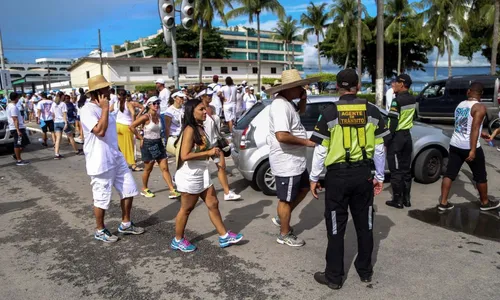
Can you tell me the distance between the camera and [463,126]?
5035mm

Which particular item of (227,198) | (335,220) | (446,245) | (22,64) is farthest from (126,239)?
(22,64)

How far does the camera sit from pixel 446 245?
415cm

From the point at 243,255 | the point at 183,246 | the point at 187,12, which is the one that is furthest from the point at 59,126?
the point at 243,255

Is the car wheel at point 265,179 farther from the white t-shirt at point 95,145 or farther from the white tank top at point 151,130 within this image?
the white t-shirt at point 95,145

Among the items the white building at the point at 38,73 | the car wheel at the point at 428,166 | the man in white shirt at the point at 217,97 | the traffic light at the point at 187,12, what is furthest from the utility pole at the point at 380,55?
the white building at the point at 38,73

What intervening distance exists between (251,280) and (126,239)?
1892 millimetres

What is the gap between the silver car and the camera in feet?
20.2

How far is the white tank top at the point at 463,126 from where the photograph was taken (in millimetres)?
4953

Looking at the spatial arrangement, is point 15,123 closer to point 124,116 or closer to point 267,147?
point 124,116

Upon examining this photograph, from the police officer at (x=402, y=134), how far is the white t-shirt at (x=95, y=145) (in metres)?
3.78

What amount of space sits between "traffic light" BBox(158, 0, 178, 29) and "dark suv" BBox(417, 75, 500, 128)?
408 inches

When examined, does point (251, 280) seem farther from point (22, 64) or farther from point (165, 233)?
point (22, 64)

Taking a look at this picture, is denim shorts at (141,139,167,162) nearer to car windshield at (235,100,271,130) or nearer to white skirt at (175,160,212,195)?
car windshield at (235,100,271,130)

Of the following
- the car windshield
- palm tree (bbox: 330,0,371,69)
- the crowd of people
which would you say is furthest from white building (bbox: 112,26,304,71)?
the crowd of people
